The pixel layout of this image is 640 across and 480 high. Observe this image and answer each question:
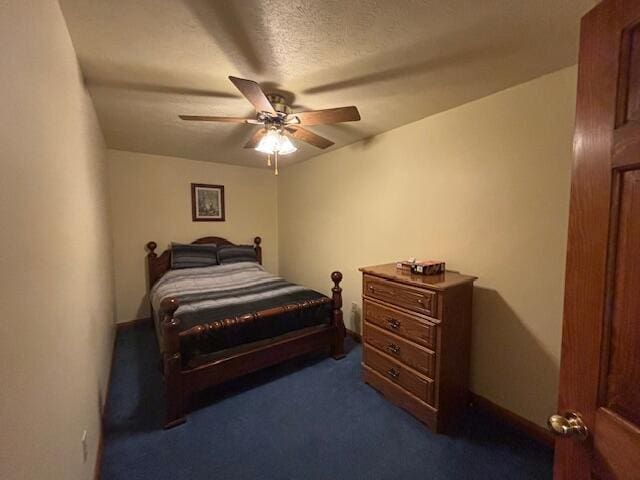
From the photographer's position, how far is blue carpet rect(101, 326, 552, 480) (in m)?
1.54

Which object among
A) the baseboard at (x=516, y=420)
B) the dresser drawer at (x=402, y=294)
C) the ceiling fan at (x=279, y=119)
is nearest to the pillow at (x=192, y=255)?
the ceiling fan at (x=279, y=119)

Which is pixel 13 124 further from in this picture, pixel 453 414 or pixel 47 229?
pixel 453 414

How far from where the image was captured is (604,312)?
2.07 feet

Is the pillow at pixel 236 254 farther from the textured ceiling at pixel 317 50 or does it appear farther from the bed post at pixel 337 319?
the textured ceiling at pixel 317 50

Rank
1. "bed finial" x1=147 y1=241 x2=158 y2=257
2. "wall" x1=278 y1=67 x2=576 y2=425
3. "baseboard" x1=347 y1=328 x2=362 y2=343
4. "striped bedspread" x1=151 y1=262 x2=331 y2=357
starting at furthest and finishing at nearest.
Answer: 1. "bed finial" x1=147 y1=241 x2=158 y2=257
2. "baseboard" x1=347 y1=328 x2=362 y2=343
3. "striped bedspread" x1=151 y1=262 x2=331 y2=357
4. "wall" x1=278 y1=67 x2=576 y2=425

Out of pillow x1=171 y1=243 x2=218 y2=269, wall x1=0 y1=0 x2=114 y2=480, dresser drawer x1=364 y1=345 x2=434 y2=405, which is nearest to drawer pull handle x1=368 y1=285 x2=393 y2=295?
dresser drawer x1=364 y1=345 x2=434 y2=405

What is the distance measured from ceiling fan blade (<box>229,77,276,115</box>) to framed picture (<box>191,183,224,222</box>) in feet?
8.37

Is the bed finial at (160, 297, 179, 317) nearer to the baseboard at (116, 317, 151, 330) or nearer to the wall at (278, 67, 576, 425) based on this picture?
the wall at (278, 67, 576, 425)

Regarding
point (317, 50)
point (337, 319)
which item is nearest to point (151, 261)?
point (337, 319)

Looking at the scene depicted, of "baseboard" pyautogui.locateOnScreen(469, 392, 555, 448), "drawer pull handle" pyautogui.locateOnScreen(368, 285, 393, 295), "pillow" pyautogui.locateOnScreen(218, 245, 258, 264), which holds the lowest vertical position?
"baseboard" pyautogui.locateOnScreen(469, 392, 555, 448)

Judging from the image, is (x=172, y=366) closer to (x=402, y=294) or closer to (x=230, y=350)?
(x=230, y=350)

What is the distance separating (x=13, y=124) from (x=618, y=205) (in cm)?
145

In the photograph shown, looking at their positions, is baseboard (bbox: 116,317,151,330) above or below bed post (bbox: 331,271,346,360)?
below

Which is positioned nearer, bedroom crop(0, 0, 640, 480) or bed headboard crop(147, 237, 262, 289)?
bedroom crop(0, 0, 640, 480)
